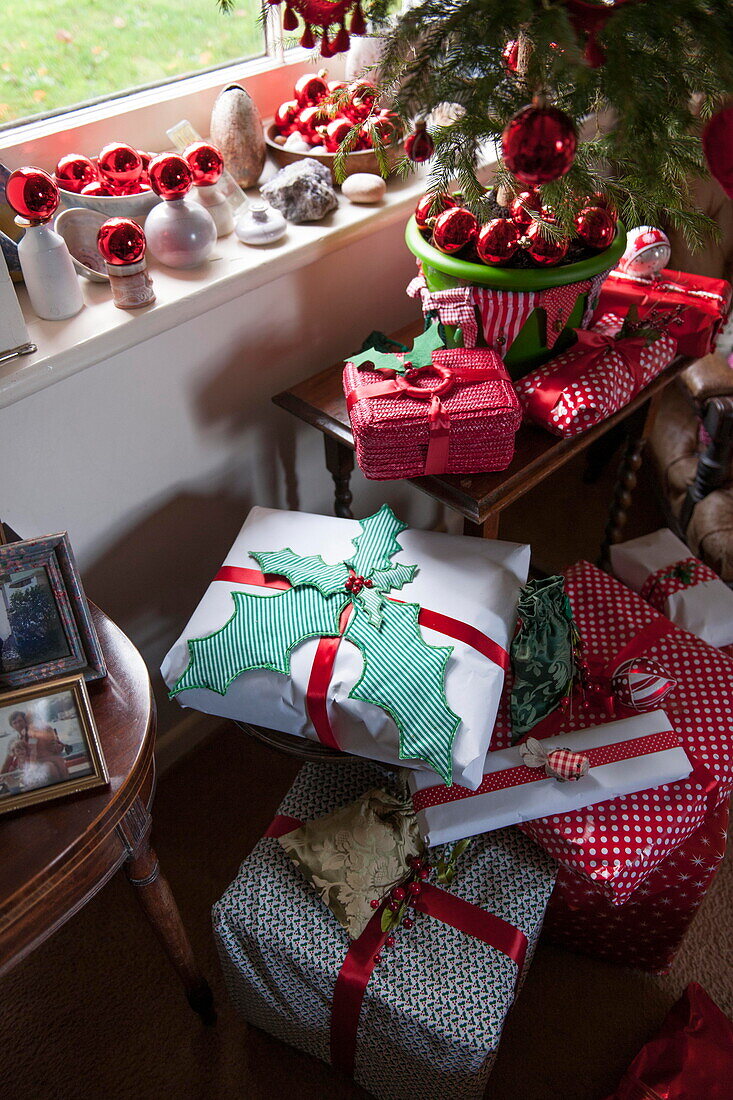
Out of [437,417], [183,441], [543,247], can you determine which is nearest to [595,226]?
[543,247]

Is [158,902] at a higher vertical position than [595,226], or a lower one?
lower

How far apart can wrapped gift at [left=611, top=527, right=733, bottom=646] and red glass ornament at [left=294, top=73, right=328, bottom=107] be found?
952mm

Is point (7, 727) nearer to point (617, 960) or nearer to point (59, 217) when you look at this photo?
point (59, 217)

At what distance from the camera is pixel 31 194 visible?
3.28ft

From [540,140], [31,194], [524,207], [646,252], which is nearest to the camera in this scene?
[540,140]

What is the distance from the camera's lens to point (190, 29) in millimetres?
1312

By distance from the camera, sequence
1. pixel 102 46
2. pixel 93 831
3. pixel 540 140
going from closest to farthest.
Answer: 1. pixel 540 140
2. pixel 93 831
3. pixel 102 46

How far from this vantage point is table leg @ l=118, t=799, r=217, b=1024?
88cm

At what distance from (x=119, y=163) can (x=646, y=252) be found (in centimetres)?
83

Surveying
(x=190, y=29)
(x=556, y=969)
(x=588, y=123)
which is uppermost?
(x=190, y=29)

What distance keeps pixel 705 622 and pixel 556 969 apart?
24.6 inches

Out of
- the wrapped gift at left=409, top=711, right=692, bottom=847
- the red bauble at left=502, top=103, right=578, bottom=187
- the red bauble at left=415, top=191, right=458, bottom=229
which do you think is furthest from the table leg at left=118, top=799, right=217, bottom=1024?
the red bauble at left=415, top=191, right=458, bottom=229

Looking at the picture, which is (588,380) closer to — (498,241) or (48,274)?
(498,241)

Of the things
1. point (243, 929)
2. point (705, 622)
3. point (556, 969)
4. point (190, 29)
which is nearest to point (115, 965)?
point (243, 929)
